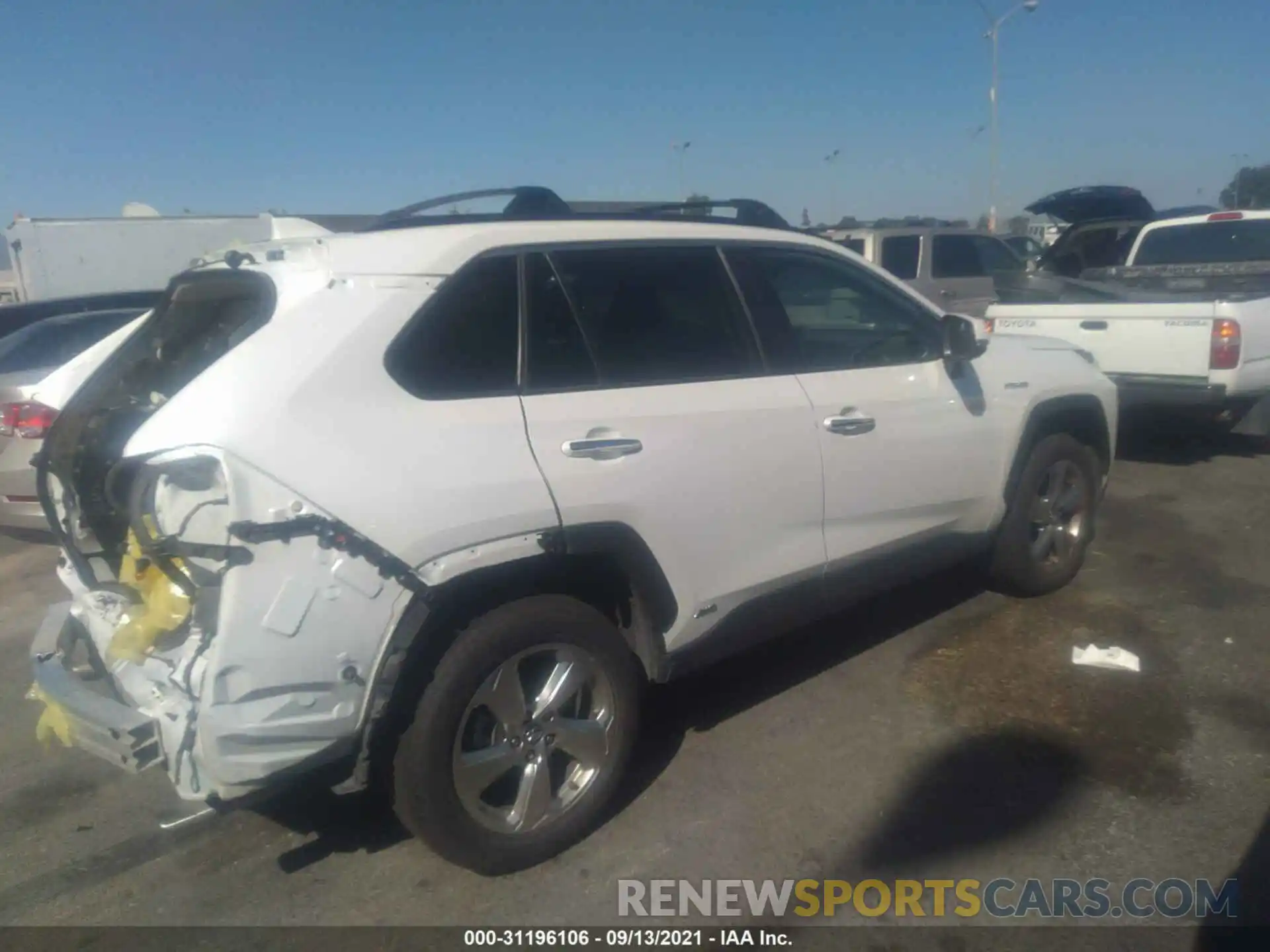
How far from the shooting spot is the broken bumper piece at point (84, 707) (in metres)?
2.65

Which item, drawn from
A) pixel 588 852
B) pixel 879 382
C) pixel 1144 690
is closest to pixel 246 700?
pixel 588 852

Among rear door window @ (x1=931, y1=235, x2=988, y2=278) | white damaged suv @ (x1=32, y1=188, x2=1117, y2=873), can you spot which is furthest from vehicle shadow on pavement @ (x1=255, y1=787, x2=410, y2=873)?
rear door window @ (x1=931, y1=235, x2=988, y2=278)

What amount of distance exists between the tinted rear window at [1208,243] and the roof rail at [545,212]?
6.75 metres

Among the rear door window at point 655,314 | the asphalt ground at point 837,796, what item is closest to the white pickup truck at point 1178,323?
the asphalt ground at point 837,796

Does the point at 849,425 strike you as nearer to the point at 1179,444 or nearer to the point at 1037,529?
the point at 1037,529

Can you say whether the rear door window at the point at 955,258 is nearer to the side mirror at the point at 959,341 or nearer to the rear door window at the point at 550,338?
the side mirror at the point at 959,341

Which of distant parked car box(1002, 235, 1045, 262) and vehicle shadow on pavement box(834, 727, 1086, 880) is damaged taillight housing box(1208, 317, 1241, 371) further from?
distant parked car box(1002, 235, 1045, 262)

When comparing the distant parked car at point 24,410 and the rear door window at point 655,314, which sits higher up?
the rear door window at point 655,314

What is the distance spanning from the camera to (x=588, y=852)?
322 cm

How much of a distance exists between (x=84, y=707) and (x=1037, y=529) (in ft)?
13.8

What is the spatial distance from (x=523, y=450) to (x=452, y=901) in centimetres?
140

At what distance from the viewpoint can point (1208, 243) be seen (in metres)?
9.27

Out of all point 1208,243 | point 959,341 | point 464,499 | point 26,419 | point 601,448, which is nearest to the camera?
point 464,499

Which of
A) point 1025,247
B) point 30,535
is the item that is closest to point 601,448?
point 30,535
